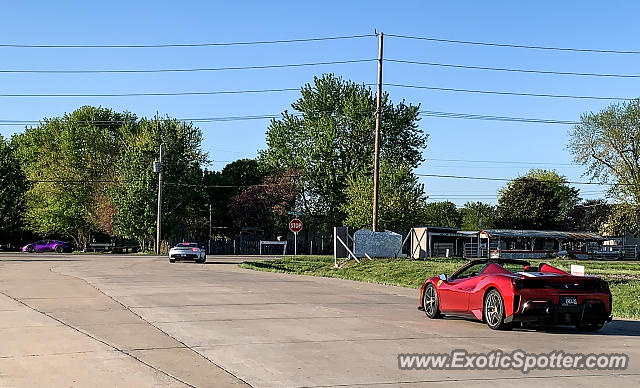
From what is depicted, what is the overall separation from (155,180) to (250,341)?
54369mm

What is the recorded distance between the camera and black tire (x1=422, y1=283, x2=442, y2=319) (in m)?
14.1

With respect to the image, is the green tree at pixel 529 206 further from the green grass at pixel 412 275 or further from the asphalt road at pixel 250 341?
the asphalt road at pixel 250 341

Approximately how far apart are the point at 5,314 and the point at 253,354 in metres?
6.62

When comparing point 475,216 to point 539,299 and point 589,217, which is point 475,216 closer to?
point 589,217

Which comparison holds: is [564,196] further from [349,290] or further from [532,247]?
[349,290]

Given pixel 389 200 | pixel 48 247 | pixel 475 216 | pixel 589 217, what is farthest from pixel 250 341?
pixel 475 216

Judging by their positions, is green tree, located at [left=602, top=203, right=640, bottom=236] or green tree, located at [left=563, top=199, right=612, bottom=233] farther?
green tree, located at [left=563, top=199, right=612, bottom=233]

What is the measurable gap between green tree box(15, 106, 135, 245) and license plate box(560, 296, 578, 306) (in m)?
62.3

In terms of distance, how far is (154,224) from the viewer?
63469 mm

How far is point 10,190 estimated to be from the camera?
71.9m

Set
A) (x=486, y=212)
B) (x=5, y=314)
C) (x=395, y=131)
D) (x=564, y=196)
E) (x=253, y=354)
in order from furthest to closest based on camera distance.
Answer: (x=486, y=212), (x=564, y=196), (x=395, y=131), (x=5, y=314), (x=253, y=354)

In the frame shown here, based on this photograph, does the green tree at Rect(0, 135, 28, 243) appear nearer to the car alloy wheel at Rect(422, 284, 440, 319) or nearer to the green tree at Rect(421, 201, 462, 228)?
the car alloy wheel at Rect(422, 284, 440, 319)

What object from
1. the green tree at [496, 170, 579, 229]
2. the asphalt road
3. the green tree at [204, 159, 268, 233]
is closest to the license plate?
the asphalt road

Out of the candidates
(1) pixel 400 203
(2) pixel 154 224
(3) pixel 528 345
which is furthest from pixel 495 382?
(2) pixel 154 224
